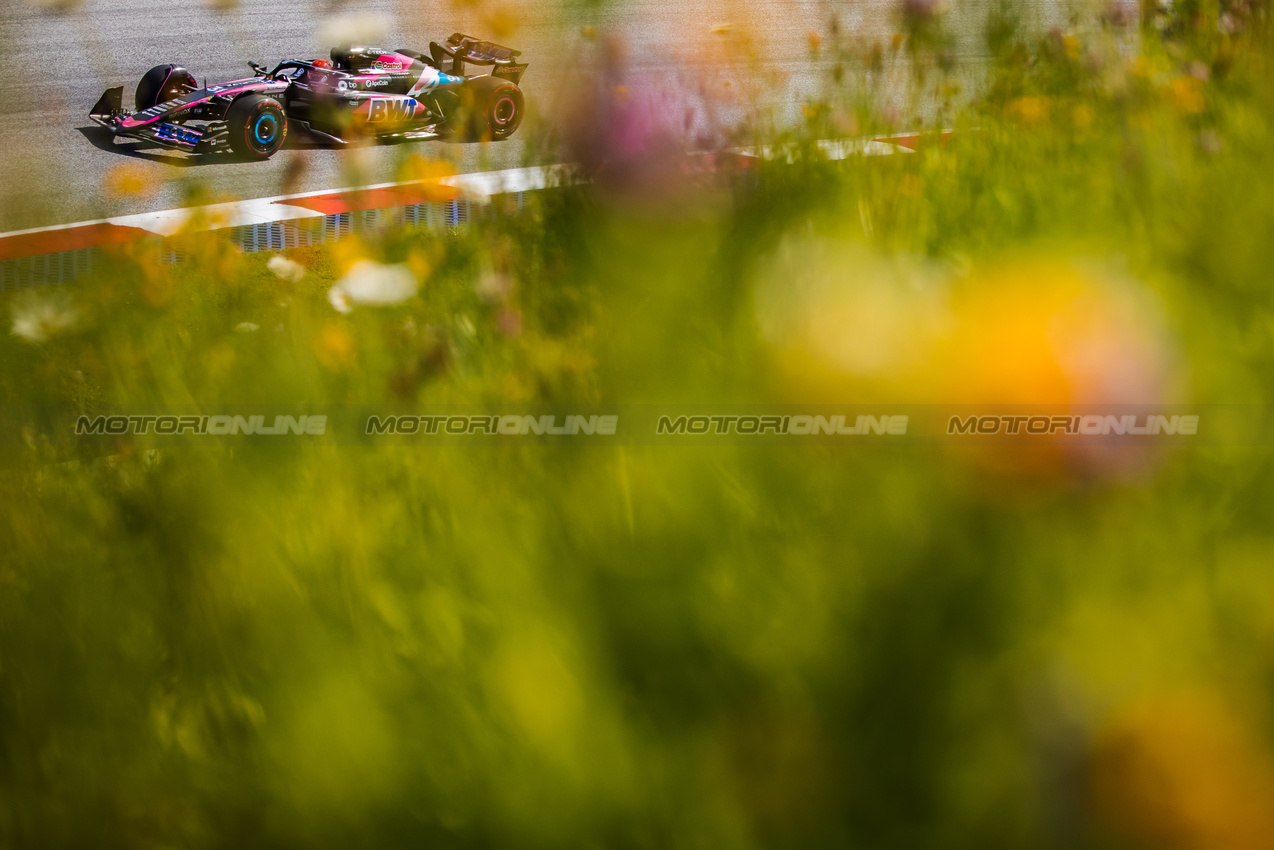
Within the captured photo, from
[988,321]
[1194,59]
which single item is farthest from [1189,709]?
[1194,59]

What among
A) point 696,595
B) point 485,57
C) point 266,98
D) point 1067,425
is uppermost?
point 1067,425

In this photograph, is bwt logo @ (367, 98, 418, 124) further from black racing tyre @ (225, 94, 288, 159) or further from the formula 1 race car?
black racing tyre @ (225, 94, 288, 159)

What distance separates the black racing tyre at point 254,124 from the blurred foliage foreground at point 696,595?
16.1 ft

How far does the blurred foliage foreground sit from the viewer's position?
4.57 ft

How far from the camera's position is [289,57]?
9805mm

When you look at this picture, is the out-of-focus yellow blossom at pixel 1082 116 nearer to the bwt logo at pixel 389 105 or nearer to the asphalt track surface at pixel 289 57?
the asphalt track surface at pixel 289 57

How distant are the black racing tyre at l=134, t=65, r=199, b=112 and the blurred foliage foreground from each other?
532cm

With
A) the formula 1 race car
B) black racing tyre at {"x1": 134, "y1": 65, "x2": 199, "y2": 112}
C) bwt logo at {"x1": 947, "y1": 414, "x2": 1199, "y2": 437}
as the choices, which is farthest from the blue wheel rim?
bwt logo at {"x1": 947, "y1": 414, "x2": 1199, "y2": 437}

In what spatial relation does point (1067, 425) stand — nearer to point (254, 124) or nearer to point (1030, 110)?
point (1030, 110)

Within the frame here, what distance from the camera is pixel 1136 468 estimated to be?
59.4 inches

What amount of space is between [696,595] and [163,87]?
6.13m

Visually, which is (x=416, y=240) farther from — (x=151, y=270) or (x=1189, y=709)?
(x=1189, y=709)

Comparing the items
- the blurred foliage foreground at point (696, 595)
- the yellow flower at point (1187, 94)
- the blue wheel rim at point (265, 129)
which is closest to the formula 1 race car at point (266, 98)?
the blue wheel rim at point (265, 129)

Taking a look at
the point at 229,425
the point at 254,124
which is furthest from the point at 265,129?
the point at 229,425
